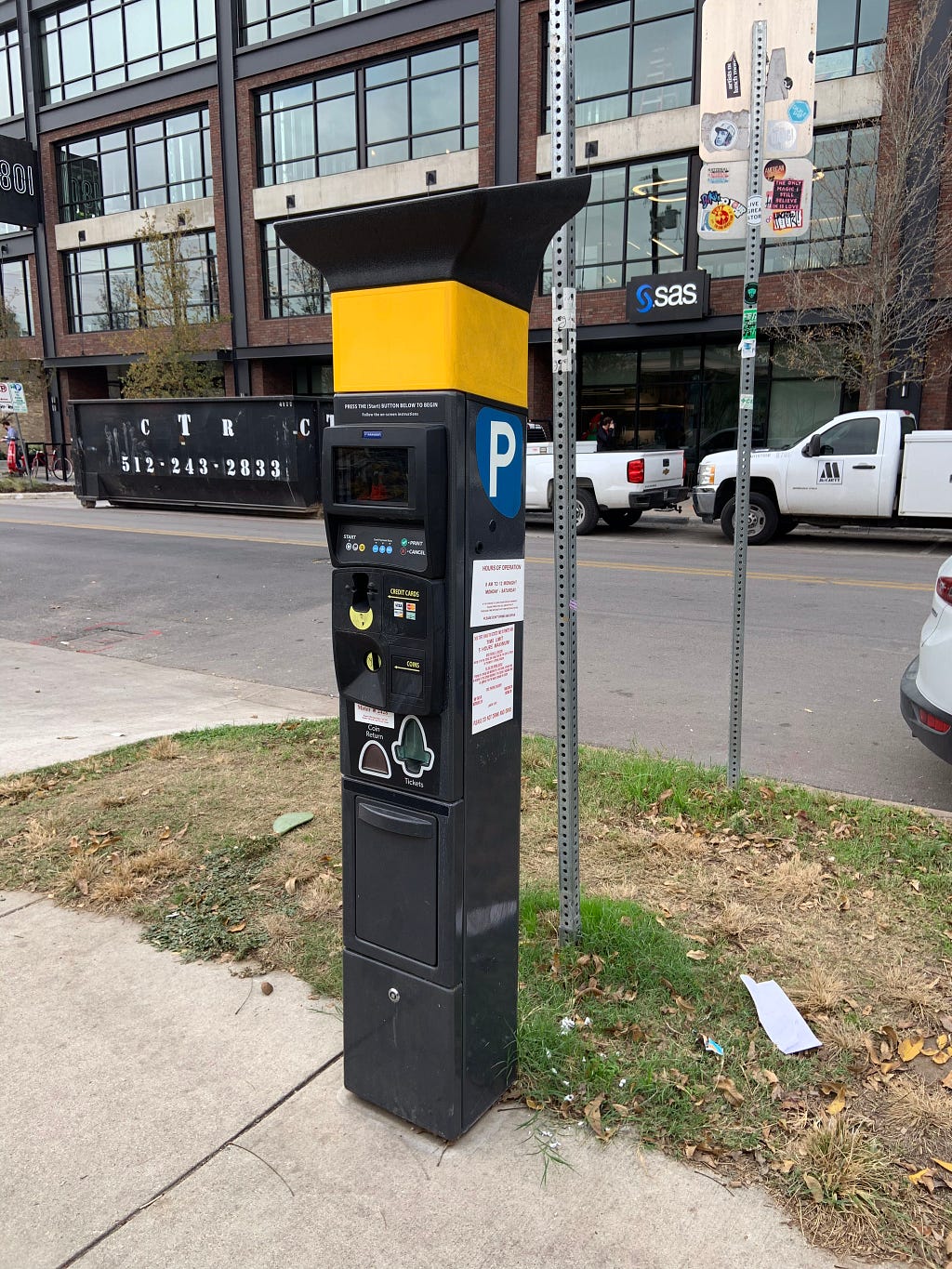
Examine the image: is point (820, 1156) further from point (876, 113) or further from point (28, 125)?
point (28, 125)

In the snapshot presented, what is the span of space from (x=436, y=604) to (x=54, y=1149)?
1766mm

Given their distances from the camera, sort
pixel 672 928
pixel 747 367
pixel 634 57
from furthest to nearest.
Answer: pixel 634 57 < pixel 747 367 < pixel 672 928

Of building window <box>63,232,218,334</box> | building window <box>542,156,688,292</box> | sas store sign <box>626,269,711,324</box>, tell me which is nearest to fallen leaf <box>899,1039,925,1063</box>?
sas store sign <box>626,269,711,324</box>

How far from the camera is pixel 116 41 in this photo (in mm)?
32438

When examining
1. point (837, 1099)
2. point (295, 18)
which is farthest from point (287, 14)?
point (837, 1099)

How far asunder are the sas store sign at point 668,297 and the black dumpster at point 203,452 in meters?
8.07

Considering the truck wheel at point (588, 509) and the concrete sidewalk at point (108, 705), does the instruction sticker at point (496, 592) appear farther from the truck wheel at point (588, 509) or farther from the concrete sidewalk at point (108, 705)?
the truck wheel at point (588, 509)

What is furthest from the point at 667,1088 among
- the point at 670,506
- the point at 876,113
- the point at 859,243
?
the point at 876,113

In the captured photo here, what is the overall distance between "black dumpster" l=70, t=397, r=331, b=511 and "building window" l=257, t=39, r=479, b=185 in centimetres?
1059

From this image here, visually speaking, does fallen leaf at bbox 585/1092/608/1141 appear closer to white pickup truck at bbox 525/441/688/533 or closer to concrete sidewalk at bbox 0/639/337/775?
concrete sidewalk at bbox 0/639/337/775

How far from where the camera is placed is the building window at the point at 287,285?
94.4 ft

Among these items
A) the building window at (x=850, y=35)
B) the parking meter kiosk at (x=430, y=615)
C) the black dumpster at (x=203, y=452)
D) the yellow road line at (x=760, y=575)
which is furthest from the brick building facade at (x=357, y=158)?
the parking meter kiosk at (x=430, y=615)

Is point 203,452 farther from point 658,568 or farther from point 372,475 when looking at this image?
point 372,475

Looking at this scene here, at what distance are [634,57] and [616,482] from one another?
12619 millimetres
